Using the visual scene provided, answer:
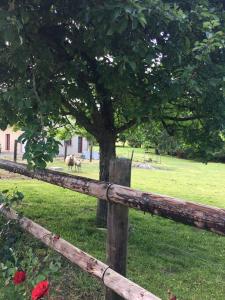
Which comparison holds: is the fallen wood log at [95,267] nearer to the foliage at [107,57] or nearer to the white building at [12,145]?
the foliage at [107,57]

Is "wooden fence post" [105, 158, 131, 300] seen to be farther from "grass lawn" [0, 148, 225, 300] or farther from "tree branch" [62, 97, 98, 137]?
"tree branch" [62, 97, 98, 137]

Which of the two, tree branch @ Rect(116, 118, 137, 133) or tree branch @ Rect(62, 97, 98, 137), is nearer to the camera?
tree branch @ Rect(62, 97, 98, 137)

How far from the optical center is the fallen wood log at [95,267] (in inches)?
116

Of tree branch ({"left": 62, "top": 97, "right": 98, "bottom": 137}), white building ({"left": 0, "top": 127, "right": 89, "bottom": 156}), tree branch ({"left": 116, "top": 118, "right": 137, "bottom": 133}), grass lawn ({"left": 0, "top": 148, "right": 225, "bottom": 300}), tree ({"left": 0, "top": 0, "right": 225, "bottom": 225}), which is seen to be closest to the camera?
tree ({"left": 0, "top": 0, "right": 225, "bottom": 225})

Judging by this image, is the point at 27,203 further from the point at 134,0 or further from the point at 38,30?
the point at 134,0

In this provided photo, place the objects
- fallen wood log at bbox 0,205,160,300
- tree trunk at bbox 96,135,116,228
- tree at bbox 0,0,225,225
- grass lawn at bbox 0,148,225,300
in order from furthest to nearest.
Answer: tree trunk at bbox 96,135,116,228 < grass lawn at bbox 0,148,225,300 < tree at bbox 0,0,225,225 < fallen wood log at bbox 0,205,160,300

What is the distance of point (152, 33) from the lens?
4.64m

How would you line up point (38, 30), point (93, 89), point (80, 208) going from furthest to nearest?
point (80, 208), point (93, 89), point (38, 30)

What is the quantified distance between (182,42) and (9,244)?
9.00 ft

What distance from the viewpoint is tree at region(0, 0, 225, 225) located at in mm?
4039

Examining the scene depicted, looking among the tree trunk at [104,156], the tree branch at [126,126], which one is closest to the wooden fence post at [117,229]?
the tree branch at [126,126]

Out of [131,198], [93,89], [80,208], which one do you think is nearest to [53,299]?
[131,198]

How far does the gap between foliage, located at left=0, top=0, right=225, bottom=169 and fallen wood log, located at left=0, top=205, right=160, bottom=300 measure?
0.82 meters

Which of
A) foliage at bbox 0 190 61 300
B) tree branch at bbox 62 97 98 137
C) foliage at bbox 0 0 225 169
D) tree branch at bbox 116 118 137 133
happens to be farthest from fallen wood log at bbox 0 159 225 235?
tree branch at bbox 116 118 137 133
